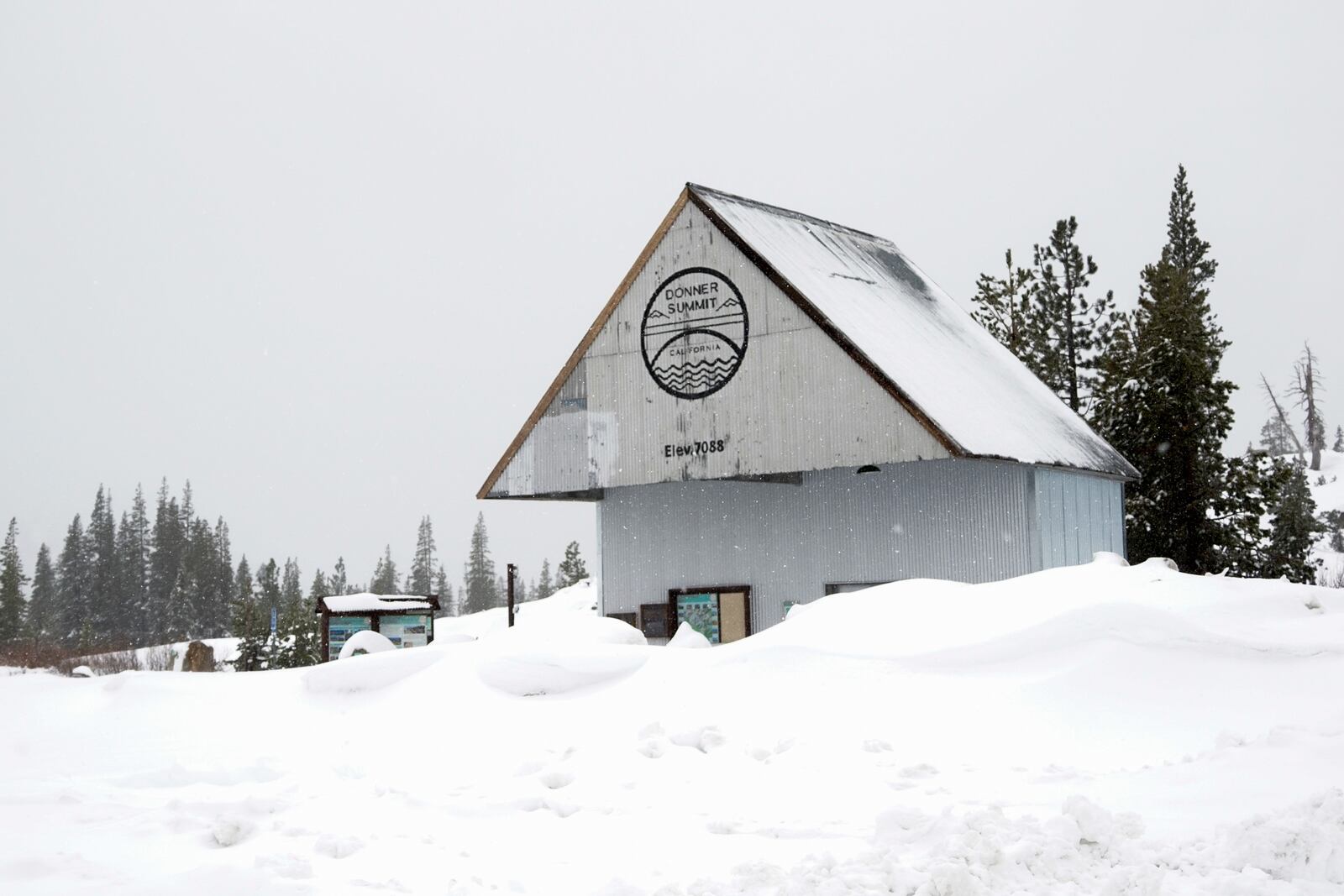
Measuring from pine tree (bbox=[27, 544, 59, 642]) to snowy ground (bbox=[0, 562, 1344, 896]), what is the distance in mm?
73734

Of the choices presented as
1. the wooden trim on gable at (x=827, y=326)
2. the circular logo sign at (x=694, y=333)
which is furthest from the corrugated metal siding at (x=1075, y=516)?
the circular logo sign at (x=694, y=333)

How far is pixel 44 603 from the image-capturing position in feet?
368

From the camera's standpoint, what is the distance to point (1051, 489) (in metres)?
24.5

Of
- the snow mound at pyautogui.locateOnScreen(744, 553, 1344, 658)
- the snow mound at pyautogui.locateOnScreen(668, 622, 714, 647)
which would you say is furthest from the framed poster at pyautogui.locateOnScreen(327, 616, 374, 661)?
the snow mound at pyautogui.locateOnScreen(744, 553, 1344, 658)

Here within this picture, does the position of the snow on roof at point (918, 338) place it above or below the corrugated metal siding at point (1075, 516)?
above

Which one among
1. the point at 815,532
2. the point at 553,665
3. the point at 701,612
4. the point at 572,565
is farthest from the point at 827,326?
the point at 572,565

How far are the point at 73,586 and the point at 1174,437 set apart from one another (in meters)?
84.0

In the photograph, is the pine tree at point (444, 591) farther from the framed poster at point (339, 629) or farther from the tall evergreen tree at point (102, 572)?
the framed poster at point (339, 629)

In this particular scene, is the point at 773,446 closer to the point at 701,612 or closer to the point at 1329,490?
the point at 701,612

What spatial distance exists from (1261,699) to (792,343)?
13.0 meters

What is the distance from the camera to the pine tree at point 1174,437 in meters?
34.7

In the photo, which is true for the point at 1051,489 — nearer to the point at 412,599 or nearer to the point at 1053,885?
the point at 412,599

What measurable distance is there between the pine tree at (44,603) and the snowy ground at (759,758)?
73.7m

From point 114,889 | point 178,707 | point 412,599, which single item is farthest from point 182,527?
point 114,889
